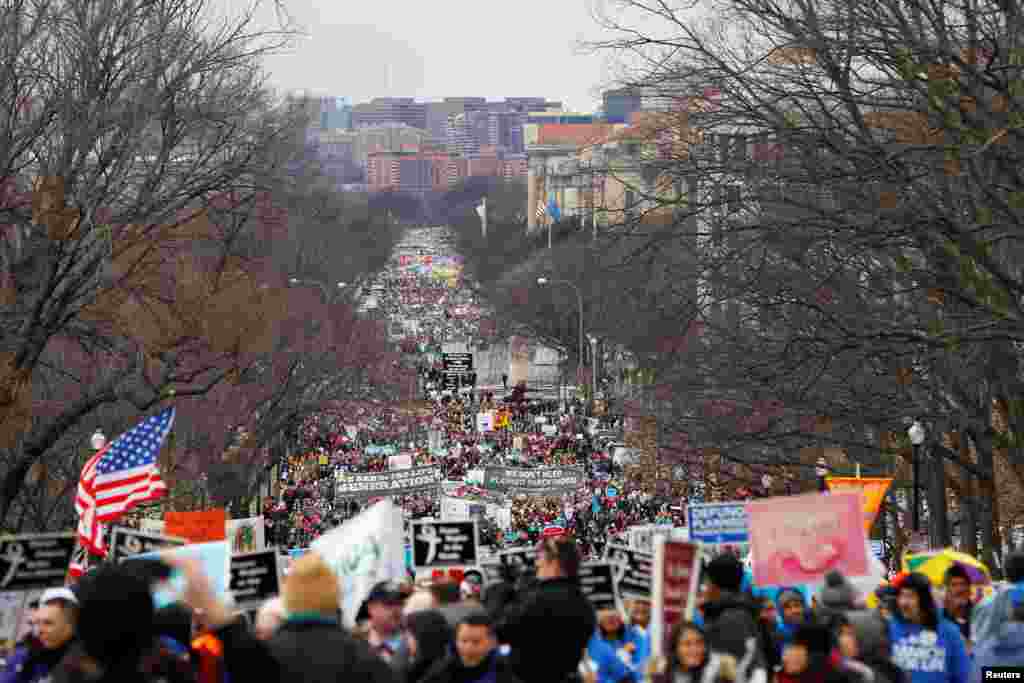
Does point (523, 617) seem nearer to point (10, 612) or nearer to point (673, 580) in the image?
point (673, 580)

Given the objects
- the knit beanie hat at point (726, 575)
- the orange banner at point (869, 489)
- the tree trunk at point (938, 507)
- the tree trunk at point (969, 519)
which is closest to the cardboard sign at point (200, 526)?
the orange banner at point (869, 489)

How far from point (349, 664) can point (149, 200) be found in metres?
16.3

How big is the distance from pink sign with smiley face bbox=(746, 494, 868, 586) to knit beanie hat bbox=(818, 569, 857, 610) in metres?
0.68

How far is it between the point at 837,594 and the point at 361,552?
245 centimetres

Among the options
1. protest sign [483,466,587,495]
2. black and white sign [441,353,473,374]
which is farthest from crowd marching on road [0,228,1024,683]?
black and white sign [441,353,473,374]

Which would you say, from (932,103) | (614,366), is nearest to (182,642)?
(932,103)

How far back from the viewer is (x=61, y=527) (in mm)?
35844

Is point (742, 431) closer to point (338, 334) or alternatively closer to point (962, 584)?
point (962, 584)

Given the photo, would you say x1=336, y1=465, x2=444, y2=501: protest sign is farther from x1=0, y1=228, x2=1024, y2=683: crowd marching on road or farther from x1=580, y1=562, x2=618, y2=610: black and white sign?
x1=580, y1=562, x2=618, y2=610: black and white sign

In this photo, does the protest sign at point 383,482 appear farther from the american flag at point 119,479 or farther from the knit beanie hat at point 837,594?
the knit beanie hat at point 837,594

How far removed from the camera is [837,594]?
34.9 ft

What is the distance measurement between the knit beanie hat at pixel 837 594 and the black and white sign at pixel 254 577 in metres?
3.31

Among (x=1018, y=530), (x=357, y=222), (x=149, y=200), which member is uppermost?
(x=357, y=222)

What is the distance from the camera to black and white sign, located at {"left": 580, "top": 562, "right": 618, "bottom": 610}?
1202 cm
